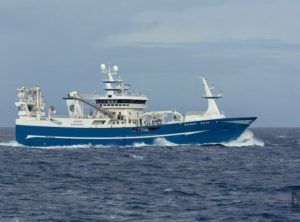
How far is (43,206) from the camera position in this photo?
42.2 m

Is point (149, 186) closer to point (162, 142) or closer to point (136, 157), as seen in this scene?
point (136, 157)

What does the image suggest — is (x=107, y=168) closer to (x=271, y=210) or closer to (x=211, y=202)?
(x=211, y=202)

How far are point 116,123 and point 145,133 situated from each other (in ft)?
16.2

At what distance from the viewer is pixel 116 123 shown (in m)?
102

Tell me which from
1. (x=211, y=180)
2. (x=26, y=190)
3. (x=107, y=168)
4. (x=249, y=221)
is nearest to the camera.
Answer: (x=249, y=221)

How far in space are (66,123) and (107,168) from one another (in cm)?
3489

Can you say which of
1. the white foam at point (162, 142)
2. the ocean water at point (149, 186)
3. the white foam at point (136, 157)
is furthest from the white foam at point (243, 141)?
the white foam at point (136, 157)

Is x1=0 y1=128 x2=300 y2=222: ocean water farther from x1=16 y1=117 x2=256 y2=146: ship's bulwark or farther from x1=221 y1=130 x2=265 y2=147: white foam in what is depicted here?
x1=221 y1=130 x2=265 y2=147: white foam

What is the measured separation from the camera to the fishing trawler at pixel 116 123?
98312mm

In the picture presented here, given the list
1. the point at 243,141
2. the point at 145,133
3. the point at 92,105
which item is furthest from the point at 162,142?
the point at 243,141

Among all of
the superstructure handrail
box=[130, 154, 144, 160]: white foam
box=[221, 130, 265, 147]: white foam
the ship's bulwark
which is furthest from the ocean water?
the superstructure handrail

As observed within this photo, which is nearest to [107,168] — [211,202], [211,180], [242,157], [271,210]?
[211,180]

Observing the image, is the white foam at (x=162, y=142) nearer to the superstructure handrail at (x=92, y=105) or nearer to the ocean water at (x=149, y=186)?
the superstructure handrail at (x=92, y=105)

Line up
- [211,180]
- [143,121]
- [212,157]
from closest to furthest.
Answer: [211,180], [212,157], [143,121]
